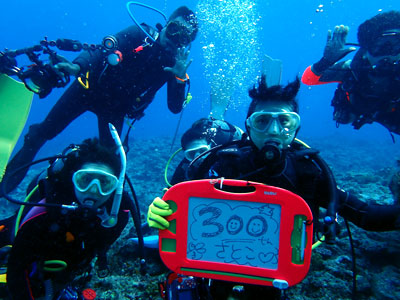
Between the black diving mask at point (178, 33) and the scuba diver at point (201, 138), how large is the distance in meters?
1.70

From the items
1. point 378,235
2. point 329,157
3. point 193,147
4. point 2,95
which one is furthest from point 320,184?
point 329,157

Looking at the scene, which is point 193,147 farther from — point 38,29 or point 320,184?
point 38,29

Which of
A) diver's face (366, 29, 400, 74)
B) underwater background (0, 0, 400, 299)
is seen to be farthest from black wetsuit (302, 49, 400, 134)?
underwater background (0, 0, 400, 299)

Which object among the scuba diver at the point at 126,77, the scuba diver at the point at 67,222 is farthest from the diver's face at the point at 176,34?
the scuba diver at the point at 67,222

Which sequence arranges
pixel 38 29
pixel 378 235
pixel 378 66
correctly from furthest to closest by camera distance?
pixel 38 29 → pixel 378 66 → pixel 378 235

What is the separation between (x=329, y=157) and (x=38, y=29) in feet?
386

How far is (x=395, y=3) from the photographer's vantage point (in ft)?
240

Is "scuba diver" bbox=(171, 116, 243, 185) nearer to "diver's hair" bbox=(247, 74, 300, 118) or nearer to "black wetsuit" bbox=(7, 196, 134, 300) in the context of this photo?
"black wetsuit" bbox=(7, 196, 134, 300)

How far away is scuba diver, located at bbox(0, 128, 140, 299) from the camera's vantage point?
8.73 feet

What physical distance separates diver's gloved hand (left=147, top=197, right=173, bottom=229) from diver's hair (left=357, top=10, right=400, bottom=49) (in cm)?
499

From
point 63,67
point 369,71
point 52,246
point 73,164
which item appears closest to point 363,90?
point 369,71

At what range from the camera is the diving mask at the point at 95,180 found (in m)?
2.85

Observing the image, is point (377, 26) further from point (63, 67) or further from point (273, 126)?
point (63, 67)

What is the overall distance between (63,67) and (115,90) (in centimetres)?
107
